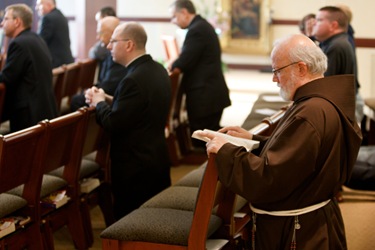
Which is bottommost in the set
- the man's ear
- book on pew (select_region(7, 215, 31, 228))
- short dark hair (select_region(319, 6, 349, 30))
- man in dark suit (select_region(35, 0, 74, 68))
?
book on pew (select_region(7, 215, 31, 228))

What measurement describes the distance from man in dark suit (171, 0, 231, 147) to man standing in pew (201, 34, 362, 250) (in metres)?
3.83

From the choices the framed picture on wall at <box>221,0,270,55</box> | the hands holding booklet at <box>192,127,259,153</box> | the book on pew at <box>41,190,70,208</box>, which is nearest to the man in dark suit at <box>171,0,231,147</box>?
the book on pew at <box>41,190,70,208</box>

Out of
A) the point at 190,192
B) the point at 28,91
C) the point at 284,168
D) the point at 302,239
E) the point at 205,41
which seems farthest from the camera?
the point at 205,41

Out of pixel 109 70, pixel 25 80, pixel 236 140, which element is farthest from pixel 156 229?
pixel 25 80

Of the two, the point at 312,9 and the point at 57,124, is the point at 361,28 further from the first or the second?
the point at 57,124

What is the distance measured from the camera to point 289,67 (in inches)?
112

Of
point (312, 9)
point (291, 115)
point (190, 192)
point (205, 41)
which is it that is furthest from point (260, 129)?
point (312, 9)

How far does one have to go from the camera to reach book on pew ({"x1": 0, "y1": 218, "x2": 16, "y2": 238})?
363 centimetres

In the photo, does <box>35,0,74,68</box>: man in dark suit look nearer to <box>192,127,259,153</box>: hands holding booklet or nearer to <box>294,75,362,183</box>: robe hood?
<box>192,127,259,153</box>: hands holding booklet

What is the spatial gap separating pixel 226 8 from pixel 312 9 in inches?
63.8

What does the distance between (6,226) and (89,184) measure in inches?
41.2

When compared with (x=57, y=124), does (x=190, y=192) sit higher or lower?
lower

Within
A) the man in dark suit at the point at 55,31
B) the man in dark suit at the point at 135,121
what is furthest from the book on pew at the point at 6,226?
the man in dark suit at the point at 55,31

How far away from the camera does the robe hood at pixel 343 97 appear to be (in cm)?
285
